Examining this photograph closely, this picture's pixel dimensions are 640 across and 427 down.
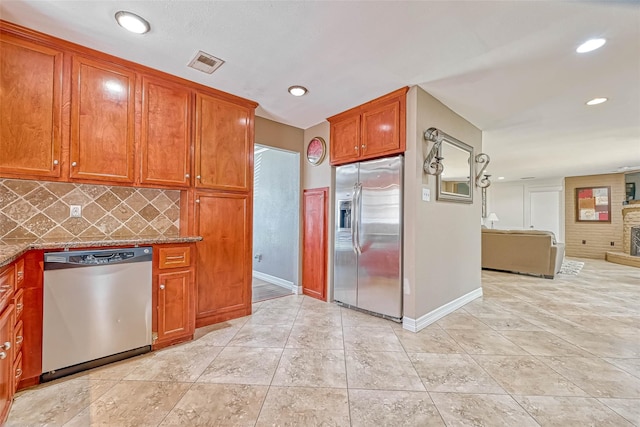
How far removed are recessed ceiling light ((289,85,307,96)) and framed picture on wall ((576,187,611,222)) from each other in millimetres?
9366

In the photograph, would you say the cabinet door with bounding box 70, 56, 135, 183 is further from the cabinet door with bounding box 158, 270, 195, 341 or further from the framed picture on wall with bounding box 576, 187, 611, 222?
the framed picture on wall with bounding box 576, 187, 611, 222

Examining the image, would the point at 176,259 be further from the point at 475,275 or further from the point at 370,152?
the point at 475,275

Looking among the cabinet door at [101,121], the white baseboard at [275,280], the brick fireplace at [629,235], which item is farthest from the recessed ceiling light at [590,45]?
the brick fireplace at [629,235]

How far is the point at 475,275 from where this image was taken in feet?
12.1

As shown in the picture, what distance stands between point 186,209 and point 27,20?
1626mm

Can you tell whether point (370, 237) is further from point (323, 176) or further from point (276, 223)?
point (276, 223)

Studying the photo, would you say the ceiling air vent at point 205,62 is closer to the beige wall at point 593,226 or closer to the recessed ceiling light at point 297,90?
the recessed ceiling light at point 297,90

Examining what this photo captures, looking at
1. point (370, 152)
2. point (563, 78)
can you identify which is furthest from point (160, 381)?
point (563, 78)

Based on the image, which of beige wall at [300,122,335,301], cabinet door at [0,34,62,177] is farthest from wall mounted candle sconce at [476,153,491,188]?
cabinet door at [0,34,62,177]

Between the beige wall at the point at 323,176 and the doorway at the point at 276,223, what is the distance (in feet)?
0.55

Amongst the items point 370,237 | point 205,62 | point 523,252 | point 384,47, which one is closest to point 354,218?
point 370,237

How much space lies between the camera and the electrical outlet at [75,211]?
7.32 ft

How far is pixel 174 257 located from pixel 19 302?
0.88 m

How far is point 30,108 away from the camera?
1.90 metres
